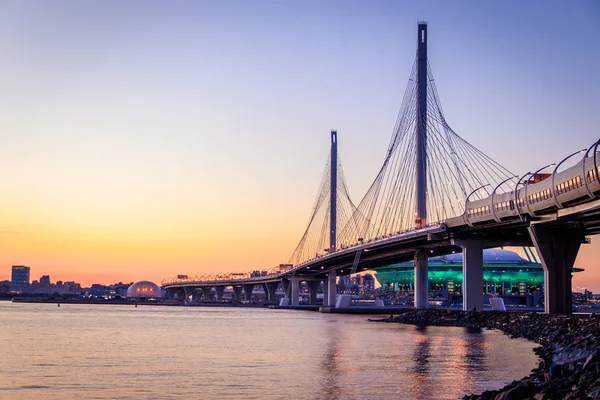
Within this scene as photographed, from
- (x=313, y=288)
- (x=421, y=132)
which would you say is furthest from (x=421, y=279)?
(x=313, y=288)

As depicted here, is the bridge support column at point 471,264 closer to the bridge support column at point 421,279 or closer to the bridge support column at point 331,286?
the bridge support column at point 421,279

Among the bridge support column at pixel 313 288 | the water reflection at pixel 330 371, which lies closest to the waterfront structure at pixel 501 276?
the bridge support column at pixel 313 288

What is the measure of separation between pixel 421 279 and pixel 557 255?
36.8 m

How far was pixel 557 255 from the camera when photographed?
217ft

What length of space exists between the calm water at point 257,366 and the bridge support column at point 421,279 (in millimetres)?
37671

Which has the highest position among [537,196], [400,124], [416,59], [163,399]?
[416,59]

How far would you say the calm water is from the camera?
29.0m

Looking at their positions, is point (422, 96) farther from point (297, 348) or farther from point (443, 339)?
point (297, 348)

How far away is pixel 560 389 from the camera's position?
21656 millimetres

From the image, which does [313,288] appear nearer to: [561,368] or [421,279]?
[421,279]

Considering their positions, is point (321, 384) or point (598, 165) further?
point (598, 165)

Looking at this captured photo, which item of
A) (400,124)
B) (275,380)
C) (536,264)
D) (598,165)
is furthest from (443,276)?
(275,380)

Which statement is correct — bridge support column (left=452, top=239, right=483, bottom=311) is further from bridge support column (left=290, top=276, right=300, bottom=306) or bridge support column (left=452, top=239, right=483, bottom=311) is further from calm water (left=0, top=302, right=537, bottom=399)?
bridge support column (left=290, top=276, right=300, bottom=306)

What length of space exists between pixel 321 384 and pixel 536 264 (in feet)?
528
